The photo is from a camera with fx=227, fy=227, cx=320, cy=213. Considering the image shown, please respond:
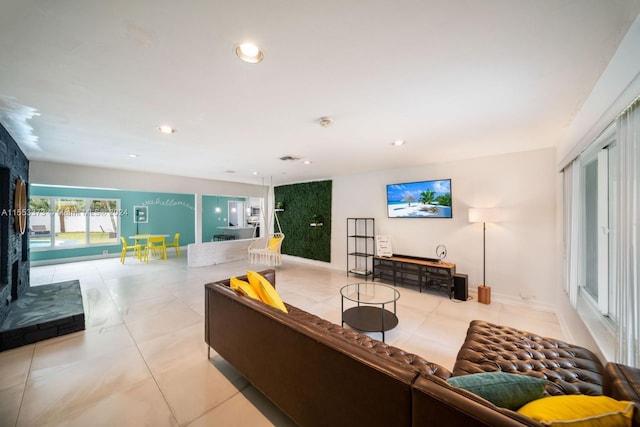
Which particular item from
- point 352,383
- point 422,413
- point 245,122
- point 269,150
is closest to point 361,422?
point 352,383

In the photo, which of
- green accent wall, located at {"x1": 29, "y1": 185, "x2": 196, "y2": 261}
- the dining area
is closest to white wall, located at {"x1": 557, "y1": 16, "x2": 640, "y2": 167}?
the dining area

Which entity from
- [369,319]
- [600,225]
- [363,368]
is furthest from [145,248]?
[600,225]

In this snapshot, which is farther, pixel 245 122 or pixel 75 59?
pixel 245 122

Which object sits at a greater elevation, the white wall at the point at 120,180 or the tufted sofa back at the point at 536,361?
the white wall at the point at 120,180

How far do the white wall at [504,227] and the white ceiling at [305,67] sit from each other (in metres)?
0.81

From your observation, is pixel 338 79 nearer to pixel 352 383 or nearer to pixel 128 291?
pixel 352 383

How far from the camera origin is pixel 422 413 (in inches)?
34.8

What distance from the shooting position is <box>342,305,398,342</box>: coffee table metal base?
8.40 ft

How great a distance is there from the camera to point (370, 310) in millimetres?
3109

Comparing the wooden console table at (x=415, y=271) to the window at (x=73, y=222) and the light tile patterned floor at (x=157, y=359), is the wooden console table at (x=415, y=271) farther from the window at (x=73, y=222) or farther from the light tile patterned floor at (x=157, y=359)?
the window at (x=73, y=222)

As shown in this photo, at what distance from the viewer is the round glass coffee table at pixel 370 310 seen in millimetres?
2615

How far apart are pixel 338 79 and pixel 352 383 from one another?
1928 millimetres

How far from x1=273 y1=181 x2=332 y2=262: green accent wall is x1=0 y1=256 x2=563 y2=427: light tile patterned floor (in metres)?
2.17

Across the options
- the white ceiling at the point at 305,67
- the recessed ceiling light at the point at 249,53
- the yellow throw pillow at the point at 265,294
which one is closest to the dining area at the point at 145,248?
the white ceiling at the point at 305,67
